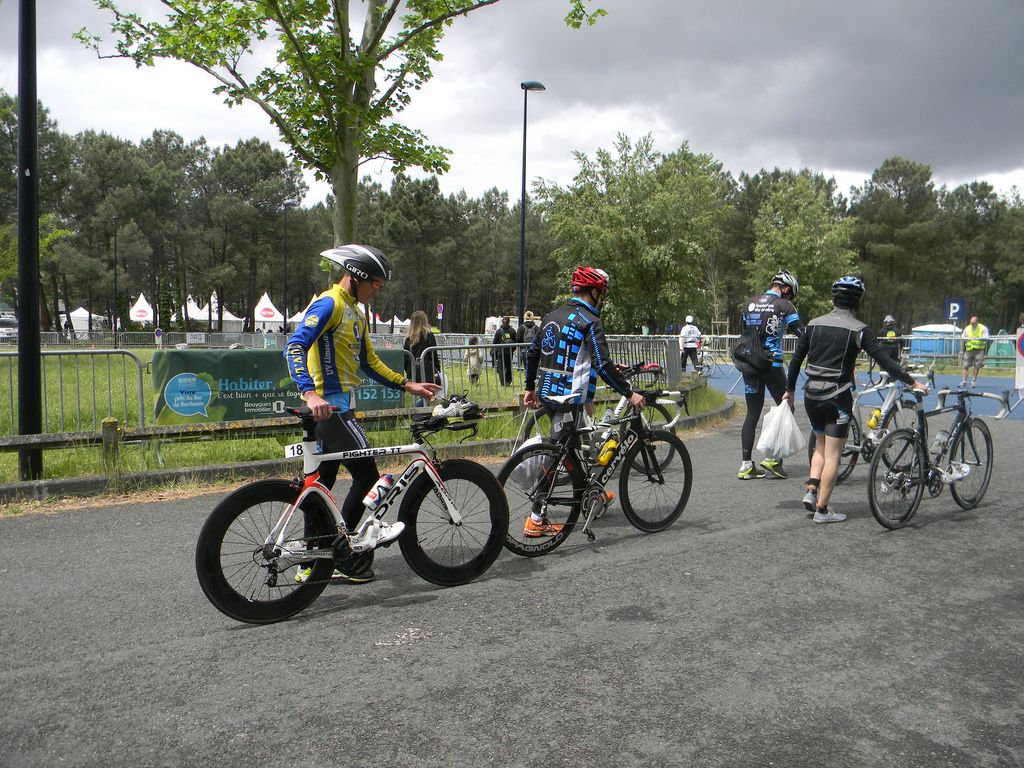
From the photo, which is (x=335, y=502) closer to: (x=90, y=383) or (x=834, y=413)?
(x=834, y=413)

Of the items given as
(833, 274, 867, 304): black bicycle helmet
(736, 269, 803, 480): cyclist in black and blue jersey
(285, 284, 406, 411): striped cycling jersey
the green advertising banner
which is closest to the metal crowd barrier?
the green advertising banner

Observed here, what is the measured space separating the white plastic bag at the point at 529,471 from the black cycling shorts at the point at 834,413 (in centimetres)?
219

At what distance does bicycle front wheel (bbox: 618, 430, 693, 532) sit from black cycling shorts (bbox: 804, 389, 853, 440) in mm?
1086

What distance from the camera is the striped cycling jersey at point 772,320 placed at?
24.5 feet

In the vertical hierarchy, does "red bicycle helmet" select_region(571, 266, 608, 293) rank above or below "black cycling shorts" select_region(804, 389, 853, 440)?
above

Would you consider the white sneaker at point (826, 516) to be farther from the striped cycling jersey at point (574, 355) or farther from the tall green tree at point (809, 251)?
the tall green tree at point (809, 251)

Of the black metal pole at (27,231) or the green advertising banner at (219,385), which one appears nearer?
the black metal pole at (27,231)

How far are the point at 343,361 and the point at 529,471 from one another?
1451 mm

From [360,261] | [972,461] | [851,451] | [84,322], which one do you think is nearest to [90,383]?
[360,261]

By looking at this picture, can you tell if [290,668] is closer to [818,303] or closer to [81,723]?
[81,723]

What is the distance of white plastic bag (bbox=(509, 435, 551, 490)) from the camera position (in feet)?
16.6

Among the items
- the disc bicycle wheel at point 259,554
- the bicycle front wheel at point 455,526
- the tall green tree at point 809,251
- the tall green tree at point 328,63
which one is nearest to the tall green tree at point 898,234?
the tall green tree at point 809,251

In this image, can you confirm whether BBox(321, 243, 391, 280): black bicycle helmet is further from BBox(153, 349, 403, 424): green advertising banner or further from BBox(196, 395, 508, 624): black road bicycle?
BBox(153, 349, 403, 424): green advertising banner

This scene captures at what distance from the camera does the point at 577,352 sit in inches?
214
